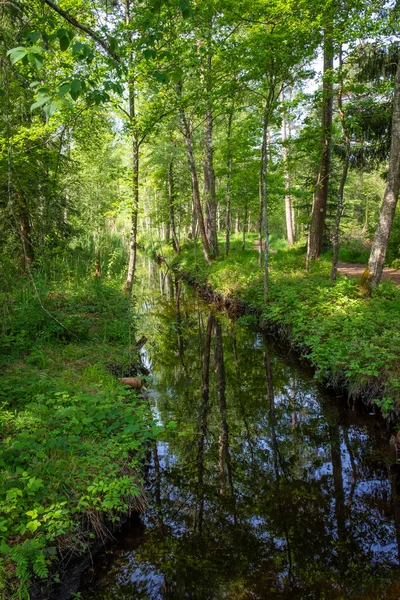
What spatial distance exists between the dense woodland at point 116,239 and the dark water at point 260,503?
488 mm

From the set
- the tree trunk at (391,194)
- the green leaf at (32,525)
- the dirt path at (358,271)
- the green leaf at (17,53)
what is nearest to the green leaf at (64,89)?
the green leaf at (17,53)

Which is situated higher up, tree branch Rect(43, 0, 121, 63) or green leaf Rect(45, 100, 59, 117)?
tree branch Rect(43, 0, 121, 63)

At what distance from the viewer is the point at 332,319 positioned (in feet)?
26.2

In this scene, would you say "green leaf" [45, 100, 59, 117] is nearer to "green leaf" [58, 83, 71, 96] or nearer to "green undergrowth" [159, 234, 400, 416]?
"green leaf" [58, 83, 71, 96]

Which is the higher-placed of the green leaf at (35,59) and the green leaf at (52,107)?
the green leaf at (35,59)

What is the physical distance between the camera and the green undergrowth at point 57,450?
3.06 m

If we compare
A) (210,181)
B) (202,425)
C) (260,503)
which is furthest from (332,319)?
(210,181)

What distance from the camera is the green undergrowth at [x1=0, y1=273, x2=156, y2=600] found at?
3.06m

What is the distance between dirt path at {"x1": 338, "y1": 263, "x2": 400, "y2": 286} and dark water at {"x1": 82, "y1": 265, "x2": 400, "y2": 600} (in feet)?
24.0

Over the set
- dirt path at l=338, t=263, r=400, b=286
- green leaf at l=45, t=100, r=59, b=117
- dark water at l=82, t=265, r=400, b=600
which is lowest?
dark water at l=82, t=265, r=400, b=600

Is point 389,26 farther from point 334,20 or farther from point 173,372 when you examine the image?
point 173,372

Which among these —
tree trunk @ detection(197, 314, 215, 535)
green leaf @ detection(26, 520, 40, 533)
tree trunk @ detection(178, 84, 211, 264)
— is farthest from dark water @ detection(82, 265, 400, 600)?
tree trunk @ detection(178, 84, 211, 264)

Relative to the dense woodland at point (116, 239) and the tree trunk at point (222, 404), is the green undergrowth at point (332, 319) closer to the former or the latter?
the dense woodland at point (116, 239)

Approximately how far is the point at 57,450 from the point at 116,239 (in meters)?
11.7
